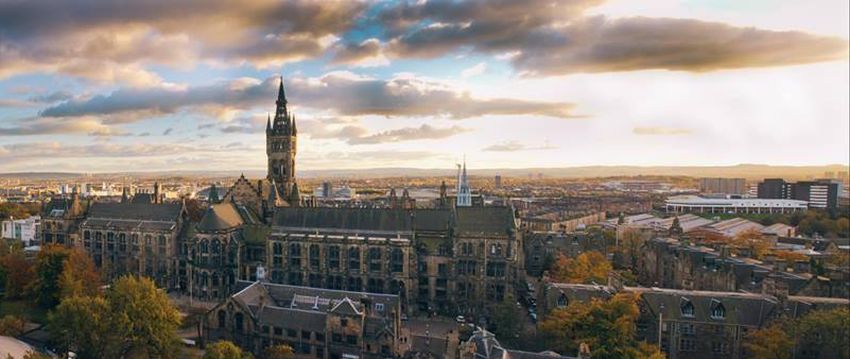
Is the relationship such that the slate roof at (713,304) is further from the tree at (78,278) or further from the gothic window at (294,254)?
the tree at (78,278)

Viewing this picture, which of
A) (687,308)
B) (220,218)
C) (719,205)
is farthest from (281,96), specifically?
(719,205)

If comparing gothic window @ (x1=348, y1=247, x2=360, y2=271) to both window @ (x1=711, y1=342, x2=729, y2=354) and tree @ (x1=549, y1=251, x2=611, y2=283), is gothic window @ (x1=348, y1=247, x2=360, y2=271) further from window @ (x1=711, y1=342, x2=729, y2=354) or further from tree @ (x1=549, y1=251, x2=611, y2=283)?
window @ (x1=711, y1=342, x2=729, y2=354)

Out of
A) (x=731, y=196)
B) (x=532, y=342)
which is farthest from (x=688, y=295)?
(x=731, y=196)

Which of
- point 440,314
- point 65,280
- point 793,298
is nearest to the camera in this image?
point 793,298

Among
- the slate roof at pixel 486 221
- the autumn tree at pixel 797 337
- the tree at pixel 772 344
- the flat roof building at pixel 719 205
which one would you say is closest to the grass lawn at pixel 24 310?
the slate roof at pixel 486 221

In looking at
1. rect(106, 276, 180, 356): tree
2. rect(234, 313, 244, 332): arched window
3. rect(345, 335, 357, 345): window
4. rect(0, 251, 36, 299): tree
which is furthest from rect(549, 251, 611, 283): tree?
rect(0, 251, 36, 299): tree

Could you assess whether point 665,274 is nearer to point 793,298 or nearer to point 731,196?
point 793,298

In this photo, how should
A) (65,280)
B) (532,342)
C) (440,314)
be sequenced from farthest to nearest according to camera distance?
(440,314), (65,280), (532,342)
